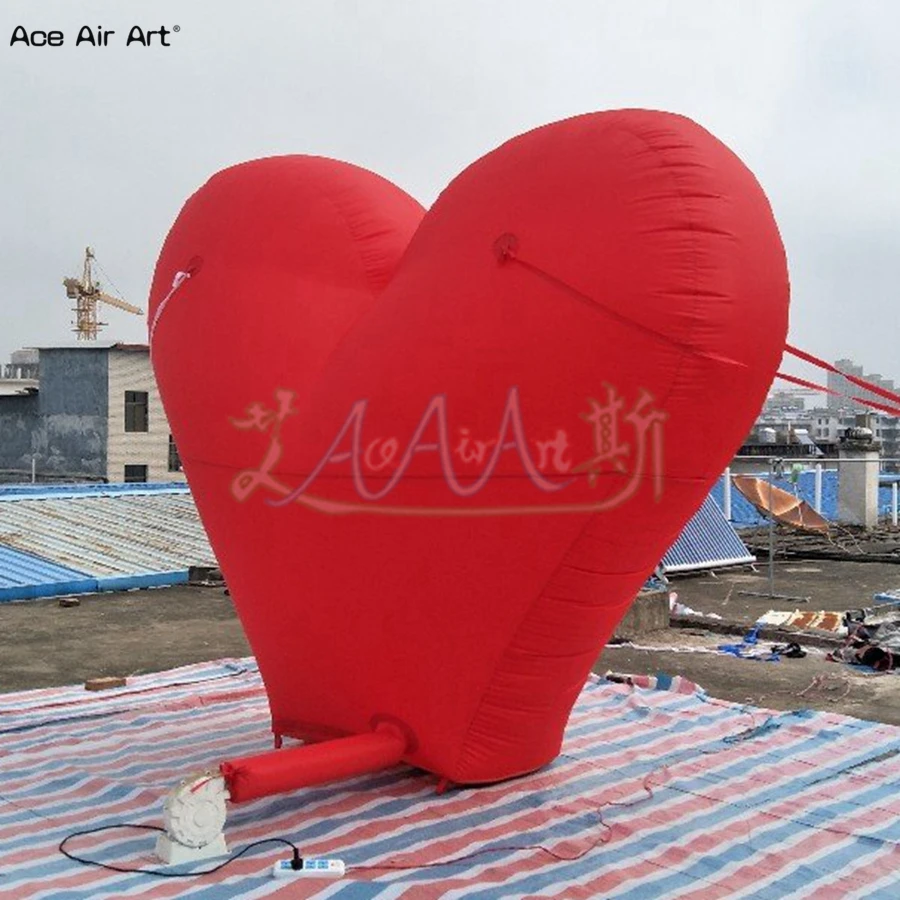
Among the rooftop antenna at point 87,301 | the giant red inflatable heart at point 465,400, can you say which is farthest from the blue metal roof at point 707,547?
the rooftop antenna at point 87,301

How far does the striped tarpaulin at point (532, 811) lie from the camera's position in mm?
4996

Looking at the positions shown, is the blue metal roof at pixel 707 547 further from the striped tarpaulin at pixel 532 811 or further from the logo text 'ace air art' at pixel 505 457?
the logo text 'ace air art' at pixel 505 457

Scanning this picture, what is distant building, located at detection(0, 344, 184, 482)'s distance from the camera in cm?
3406

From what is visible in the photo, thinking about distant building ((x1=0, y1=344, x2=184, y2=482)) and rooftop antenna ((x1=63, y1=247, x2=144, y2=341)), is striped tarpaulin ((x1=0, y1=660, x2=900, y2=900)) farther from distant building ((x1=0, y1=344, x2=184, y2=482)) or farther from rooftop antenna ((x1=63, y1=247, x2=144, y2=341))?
rooftop antenna ((x1=63, y1=247, x2=144, y2=341))

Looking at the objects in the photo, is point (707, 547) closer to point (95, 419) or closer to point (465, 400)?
point (465, 400)

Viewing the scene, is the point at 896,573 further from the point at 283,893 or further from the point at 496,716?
the point at 283,893

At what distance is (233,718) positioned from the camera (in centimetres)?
775

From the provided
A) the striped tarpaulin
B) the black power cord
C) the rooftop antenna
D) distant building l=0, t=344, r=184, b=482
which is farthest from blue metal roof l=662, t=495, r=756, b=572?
the rooftop antenna

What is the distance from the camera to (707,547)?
56.4 ft

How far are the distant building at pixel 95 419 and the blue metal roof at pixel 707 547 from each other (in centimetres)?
2088

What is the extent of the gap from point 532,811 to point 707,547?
11.9 m

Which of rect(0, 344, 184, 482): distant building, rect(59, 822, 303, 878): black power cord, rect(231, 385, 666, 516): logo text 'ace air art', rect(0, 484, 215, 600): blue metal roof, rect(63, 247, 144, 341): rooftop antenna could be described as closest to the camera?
rect(59, 822, 303, 878): black power cord

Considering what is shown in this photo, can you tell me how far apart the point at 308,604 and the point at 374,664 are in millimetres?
501

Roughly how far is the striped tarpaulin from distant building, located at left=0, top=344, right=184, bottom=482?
2712 centimetres
